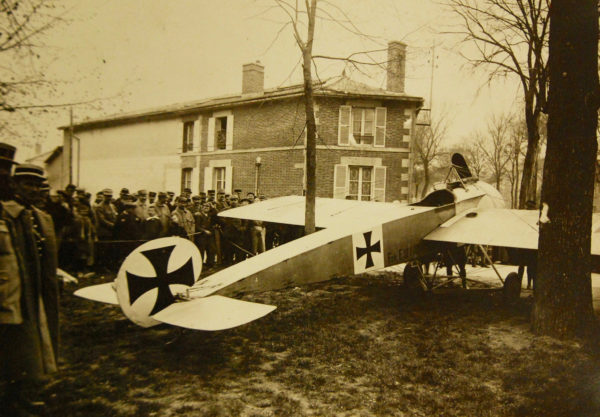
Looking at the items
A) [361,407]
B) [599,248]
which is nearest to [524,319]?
[599,248]

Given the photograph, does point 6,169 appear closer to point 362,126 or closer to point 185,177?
point 362,126

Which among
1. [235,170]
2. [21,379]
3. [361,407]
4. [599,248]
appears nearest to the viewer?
[21,379]

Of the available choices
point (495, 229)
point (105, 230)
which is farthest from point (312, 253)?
point (105, 230)

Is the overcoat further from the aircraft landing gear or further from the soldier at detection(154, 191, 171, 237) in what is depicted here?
the soldier at detection(154, 191, 171, 237)

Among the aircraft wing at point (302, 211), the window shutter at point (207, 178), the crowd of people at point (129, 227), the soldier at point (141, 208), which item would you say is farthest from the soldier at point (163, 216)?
the window shutter at point (207, 178)

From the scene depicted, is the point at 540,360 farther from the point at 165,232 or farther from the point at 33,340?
the point at 165,232

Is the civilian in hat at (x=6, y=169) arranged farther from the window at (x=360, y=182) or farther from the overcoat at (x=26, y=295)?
the window at (x=360, y=182)
